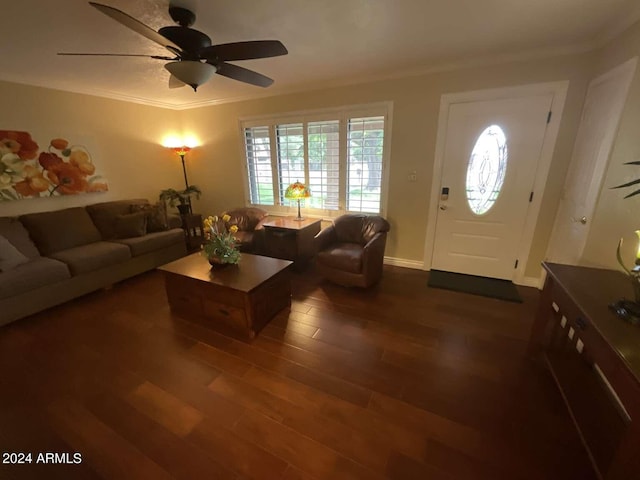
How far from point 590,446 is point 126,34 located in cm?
391

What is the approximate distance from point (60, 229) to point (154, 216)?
3.20 feet

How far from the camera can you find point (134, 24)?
1412 millimetres

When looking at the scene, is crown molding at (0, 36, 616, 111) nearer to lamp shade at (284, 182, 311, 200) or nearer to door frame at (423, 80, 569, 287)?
door frame at (423, 80, 569, 287)

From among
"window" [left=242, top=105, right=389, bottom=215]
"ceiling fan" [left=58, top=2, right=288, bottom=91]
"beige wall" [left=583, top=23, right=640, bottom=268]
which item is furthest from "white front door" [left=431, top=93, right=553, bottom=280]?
"ceiling fan" [left=58, top=2, right=288, bottom=91]

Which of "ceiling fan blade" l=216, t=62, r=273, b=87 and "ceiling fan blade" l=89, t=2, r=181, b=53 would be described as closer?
"ceiling fan blade" l=89, t=2, r=181, b=53

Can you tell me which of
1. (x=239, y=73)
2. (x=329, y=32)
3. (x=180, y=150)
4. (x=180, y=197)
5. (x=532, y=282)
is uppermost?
(x=329, y=32)

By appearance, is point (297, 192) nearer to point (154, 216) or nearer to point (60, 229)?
point (154, 216)

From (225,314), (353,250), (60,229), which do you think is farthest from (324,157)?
(60,229)

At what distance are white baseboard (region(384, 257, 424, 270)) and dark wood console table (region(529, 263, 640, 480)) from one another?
61.9 inches

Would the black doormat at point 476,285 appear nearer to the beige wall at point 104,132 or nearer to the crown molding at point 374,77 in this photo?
the crown molding at point 374,77

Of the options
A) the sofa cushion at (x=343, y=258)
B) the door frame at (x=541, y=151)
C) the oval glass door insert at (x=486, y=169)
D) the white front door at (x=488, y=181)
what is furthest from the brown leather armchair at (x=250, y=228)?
the oval glass door insert at (x=486, y=169)

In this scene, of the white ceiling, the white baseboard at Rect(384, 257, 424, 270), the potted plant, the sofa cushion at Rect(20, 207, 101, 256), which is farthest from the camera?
the potted plant

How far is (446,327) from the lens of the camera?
2.30 metres

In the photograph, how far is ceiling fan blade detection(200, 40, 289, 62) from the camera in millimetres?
1633
